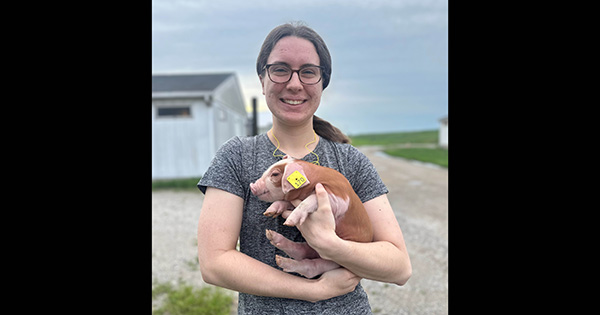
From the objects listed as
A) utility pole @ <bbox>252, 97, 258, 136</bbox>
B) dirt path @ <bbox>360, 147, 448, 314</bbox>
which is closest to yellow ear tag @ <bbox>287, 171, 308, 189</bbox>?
dirt path @ <bbox>360, 147, 448, 314</bbox>

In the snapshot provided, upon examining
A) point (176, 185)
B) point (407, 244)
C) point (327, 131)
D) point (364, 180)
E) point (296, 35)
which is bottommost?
point (407, 244)

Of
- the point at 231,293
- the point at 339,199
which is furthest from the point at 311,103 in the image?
the point at 231,293

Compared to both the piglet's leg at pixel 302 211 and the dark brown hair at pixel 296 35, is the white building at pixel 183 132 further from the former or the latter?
the piglet's leg at pixel 302 211

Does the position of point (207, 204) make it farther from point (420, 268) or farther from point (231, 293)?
point (420, 268)

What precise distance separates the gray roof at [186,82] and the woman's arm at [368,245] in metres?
14.7

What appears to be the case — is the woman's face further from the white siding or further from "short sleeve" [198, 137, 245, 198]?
the white siding

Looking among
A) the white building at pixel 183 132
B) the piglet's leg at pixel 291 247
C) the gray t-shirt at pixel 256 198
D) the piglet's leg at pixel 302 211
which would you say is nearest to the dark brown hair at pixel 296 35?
the gray t-shirt at pixel 256 198

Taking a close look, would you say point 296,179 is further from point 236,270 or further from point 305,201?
point 236,270

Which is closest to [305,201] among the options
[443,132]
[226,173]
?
[226,173]

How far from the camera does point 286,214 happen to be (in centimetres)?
163

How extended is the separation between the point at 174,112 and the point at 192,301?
11727 mm

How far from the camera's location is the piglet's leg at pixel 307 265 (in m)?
1.66

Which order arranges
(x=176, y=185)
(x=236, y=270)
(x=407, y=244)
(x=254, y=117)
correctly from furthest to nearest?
(x=176, y=185)
(x=407, y=244)
(x=254, y=117)
(x=236, y=270)

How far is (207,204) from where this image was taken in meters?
1.68
